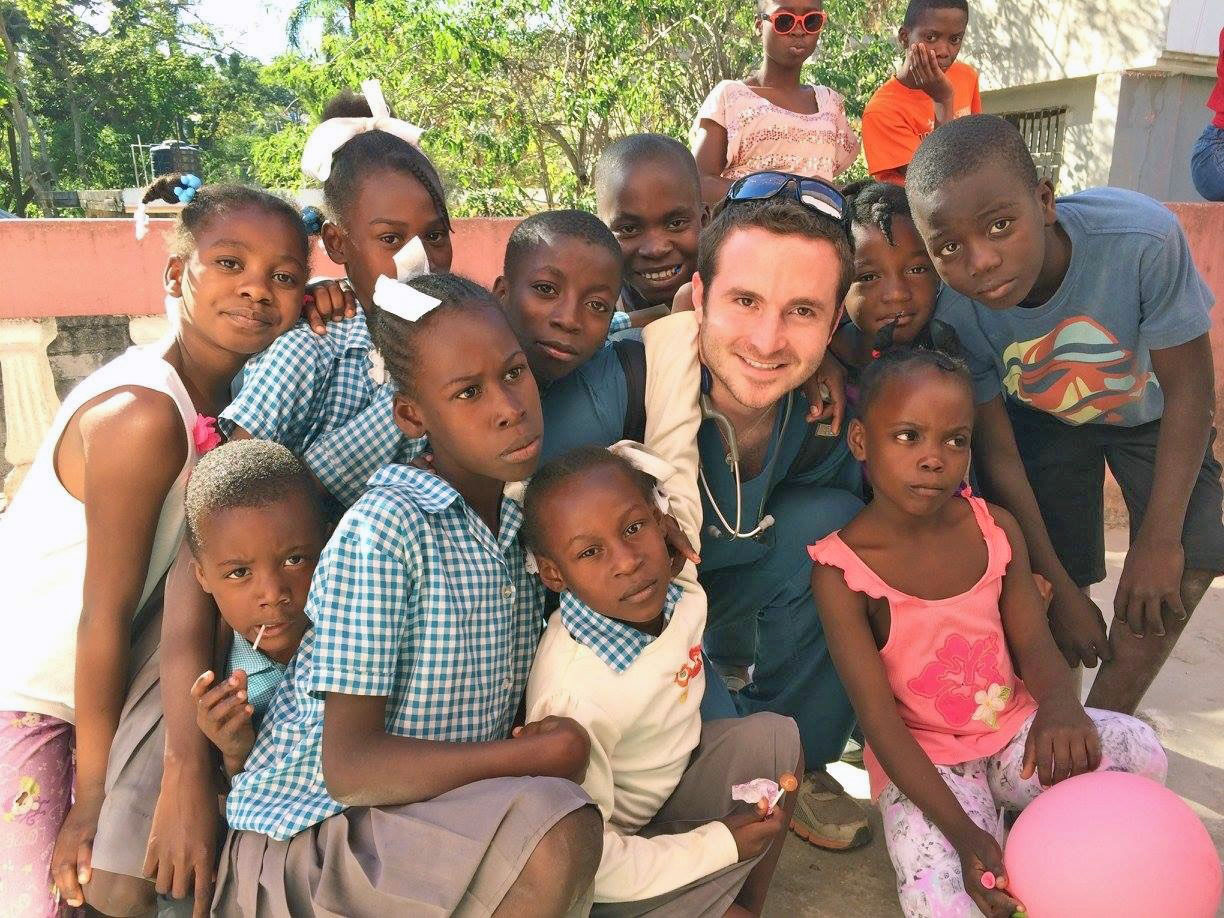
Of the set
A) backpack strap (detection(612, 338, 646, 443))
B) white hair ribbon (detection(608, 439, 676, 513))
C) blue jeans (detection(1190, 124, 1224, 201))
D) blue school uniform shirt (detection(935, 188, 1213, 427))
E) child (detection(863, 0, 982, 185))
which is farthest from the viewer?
blue jeans (detection(1190, 124, 1224, 201))

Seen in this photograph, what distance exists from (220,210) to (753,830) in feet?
6.05

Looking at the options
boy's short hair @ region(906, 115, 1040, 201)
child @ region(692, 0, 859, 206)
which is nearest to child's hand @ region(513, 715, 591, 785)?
boy's short hair @ region(906, 115, 1040, 201)

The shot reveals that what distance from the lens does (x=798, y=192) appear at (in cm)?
244

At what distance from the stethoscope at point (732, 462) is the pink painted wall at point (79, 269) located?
7.31ft

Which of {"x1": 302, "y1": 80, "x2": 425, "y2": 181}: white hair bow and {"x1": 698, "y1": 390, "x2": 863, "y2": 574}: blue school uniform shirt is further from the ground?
{"x1": 302, "y1": 80, "x2": 425, "y2": 181}: white hair bow

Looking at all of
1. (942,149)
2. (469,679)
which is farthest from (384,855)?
(942,149)

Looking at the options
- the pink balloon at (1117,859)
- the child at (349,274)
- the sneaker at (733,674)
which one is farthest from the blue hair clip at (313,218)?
the pink balloon at (1117,859)

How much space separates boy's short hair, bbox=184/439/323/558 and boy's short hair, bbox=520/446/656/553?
1.49 feet

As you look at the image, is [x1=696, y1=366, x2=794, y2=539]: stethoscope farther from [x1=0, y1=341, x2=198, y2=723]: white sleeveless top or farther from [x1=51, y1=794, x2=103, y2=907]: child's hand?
[x1=51, y1=794, x2=103, y2=907]: child's hand

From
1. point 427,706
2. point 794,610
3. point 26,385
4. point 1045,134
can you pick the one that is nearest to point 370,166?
point 427,706

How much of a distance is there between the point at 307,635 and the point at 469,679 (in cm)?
35

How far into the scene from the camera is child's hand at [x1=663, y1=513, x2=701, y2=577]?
7.07ft

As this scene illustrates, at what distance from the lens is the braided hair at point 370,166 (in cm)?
260

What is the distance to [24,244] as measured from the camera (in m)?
4.55
